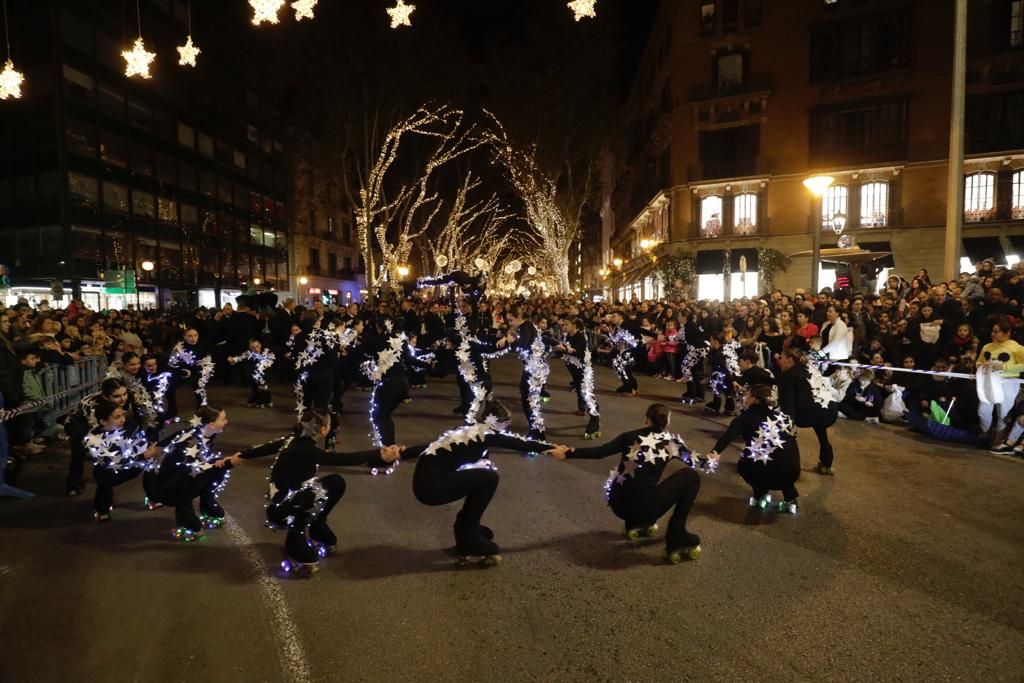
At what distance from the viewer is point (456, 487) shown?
4902 mm

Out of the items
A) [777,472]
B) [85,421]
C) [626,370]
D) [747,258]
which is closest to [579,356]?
[626,370]

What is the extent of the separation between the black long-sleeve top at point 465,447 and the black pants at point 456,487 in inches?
2.0

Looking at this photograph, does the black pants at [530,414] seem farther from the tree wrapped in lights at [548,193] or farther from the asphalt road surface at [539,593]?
the tree wrapped in lights at [548,193]

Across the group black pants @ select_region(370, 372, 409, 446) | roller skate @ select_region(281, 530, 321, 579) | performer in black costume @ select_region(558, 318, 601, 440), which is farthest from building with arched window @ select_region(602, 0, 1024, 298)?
roller skate @ select_region(281, 530, 321, 579)

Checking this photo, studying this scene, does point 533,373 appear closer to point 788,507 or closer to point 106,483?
point 788,507

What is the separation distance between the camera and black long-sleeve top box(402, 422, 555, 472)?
4941 millimetres

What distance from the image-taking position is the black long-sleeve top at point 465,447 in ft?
16.2

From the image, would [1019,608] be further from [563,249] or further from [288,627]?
[563,249]

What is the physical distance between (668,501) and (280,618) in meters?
2.97

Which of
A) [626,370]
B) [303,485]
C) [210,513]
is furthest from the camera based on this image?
[626,370]

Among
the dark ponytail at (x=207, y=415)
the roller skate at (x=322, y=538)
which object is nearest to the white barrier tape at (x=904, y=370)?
the roller skate at (x=322, y=538)

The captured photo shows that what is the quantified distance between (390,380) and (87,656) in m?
4.66

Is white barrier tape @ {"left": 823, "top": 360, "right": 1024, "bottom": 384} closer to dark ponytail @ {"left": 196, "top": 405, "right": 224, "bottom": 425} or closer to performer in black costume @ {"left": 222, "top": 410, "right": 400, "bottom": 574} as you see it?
performer in black costume @ {"left": 222, "top": 410, "right": 400, "bottom": 574}

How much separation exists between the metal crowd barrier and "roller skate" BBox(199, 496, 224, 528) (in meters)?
5.09
